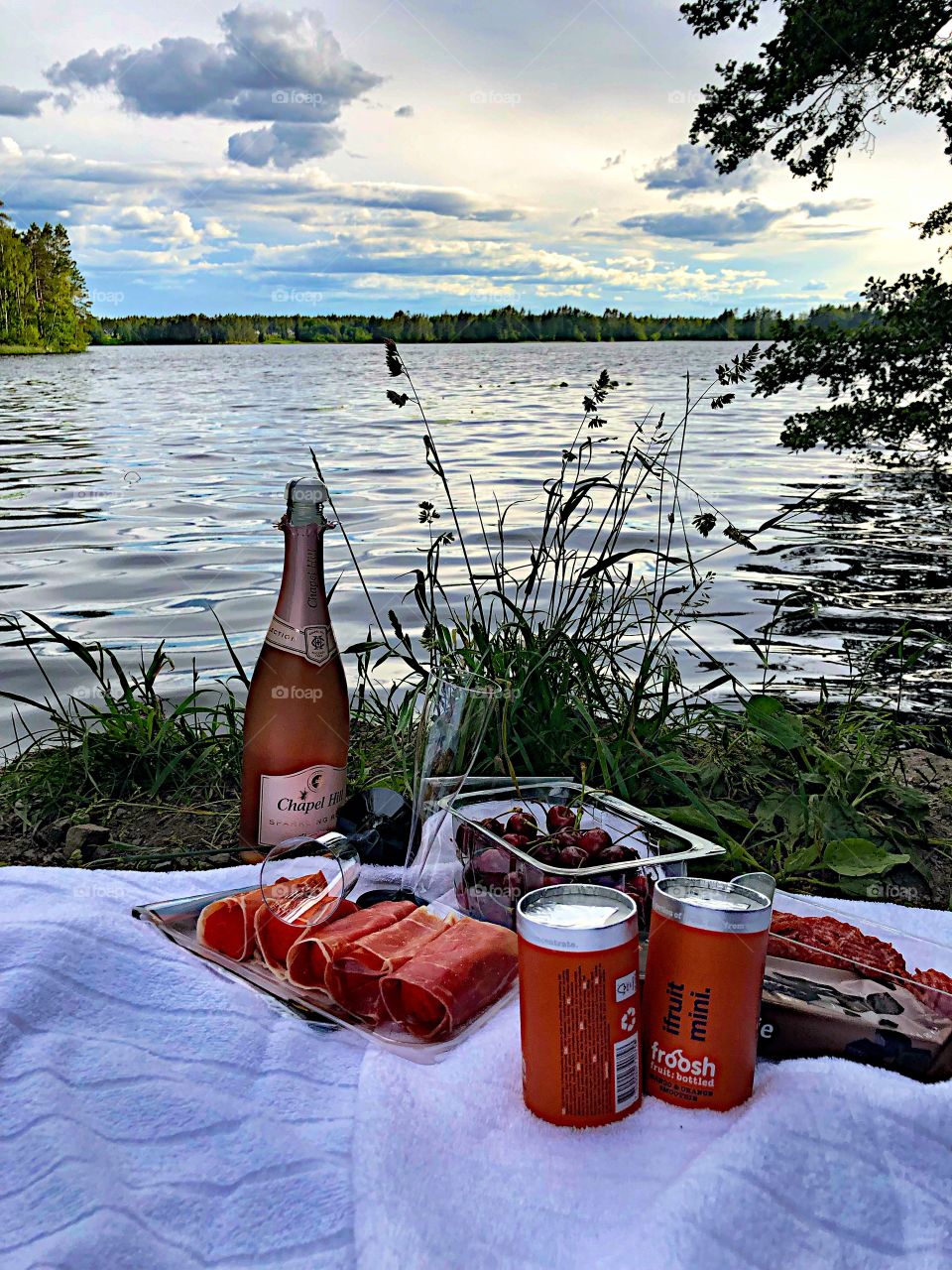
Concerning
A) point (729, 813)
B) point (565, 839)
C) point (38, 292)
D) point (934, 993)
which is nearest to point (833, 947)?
point (934, 993)

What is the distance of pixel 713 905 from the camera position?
1.52m

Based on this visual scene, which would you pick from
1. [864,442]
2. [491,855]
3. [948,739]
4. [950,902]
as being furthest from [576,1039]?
[864,442]

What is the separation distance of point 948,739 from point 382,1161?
10.3ft

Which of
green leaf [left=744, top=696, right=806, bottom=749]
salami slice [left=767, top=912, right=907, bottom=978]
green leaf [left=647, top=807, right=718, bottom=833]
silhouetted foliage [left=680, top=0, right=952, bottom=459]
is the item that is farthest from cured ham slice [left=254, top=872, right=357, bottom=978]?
silhouetted foliage [left=680, top=0, right=952, bottom=459]

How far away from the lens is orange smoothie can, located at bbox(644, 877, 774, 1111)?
1510 mm

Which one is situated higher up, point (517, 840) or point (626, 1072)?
point (517, 840)

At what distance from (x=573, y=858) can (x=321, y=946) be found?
48 cm

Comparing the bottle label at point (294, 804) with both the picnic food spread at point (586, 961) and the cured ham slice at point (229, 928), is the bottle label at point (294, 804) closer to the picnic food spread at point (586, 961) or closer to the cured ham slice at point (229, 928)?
the picnic food spread at point (586, 961)

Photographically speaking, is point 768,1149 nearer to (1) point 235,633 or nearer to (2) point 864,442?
(1) point 235,633

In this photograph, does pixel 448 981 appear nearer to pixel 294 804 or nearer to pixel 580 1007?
pixel 580 1007

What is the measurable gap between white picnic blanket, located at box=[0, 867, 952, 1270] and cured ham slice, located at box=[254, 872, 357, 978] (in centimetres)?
23

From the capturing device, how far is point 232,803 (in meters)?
3.18

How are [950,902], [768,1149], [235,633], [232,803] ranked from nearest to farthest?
[768,1149] → [950,902] → [232,803] → [235,633]

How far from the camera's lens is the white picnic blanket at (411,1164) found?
133cm
